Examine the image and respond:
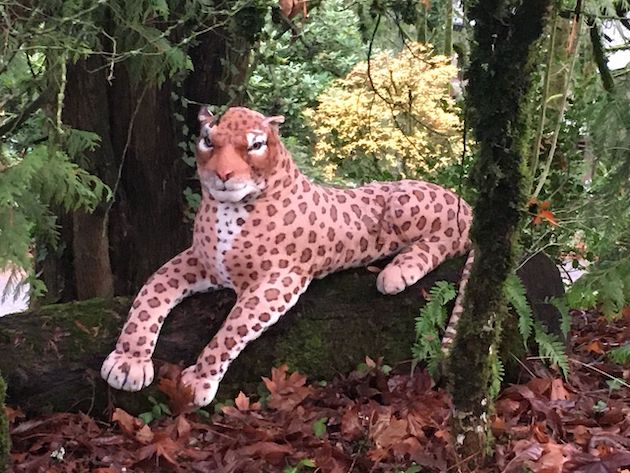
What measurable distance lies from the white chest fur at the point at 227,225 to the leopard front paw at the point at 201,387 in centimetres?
46

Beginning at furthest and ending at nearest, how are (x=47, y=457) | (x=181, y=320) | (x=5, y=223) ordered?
(x=181, y=320) < (x=47, y=457) < (x=5, y=223)

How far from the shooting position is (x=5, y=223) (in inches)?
101

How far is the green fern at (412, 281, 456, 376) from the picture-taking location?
127 inches

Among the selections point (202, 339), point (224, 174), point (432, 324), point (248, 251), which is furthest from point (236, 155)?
point (432, 324)

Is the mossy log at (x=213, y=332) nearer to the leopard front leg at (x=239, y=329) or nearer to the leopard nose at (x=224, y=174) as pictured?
the leopard front leg at (x=239, y=329)

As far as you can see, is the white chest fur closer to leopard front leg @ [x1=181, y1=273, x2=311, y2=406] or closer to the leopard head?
the leopard head

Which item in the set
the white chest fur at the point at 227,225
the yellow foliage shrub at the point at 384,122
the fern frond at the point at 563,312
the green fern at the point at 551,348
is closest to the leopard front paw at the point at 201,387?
the white chest fur at the point at 227,225

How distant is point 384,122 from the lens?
23.1ft

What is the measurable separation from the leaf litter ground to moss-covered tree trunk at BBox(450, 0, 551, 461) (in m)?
0.24

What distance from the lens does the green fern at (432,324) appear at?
3.22m

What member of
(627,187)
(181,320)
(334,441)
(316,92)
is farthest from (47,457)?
(316,92)

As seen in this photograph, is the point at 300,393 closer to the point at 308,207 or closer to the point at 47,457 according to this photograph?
the point at 308,207

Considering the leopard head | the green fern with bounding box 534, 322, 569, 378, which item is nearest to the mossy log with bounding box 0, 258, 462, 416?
the green fern with bounding box 534, 322, 569, 378

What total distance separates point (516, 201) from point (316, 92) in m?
6.11
